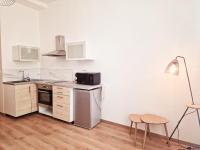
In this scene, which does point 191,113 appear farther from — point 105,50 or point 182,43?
point 105,50

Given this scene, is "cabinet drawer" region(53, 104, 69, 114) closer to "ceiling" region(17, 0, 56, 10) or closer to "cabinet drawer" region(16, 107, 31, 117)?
"cabinet drawer" region(16, 107, 31, 117)

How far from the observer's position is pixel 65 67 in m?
4.15

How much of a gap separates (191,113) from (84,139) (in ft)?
5.74

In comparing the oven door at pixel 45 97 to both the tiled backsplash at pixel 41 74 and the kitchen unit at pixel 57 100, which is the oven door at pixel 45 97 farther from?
the tiled backsplash at pixel 41 74

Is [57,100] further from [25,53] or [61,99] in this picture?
[25,53]

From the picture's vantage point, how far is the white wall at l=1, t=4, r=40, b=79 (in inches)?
156

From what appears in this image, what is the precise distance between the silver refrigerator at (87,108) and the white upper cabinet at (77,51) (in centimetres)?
75

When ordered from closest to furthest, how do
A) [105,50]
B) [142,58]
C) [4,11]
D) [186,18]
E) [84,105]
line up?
1. [186,18]
2. [142,58]
3. [84,105]
4. [105,50]
5. [4,11]

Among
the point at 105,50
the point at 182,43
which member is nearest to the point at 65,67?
the point at 105,50

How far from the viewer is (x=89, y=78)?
323 centimetres

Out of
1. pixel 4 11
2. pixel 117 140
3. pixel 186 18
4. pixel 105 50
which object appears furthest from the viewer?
pixel 4 11

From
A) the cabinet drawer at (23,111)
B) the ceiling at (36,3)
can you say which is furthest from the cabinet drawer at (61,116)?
the ceiling at (36,3)

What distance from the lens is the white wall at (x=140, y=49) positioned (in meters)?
2.47

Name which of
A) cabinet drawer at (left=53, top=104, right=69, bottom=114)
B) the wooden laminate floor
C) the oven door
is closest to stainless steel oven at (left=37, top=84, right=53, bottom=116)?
the oven door
